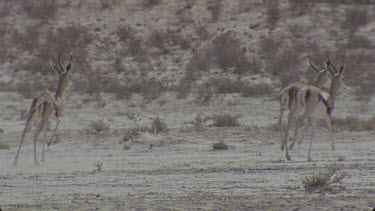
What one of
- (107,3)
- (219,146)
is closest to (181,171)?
(219,146)

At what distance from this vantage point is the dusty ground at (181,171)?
11023 millimetres

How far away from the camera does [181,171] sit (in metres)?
13.8

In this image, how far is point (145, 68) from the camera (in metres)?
29.1

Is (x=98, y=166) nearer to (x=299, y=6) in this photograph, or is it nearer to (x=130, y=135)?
(x=130, y=135)

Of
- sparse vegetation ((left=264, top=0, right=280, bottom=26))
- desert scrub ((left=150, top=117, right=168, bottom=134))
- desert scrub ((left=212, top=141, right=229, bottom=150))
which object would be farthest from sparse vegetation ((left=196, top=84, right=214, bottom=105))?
sparse vegetation ((left=264, top=0, right=280, bottom=26))

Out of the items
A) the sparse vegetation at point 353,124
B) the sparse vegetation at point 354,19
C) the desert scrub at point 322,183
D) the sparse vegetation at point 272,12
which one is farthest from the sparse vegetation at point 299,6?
the desert scrub at point 322,183

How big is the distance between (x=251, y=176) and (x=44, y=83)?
15.8 metres

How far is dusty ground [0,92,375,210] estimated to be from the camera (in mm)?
11023

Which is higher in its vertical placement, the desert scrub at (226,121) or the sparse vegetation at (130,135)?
the desert scrub at (226,121)

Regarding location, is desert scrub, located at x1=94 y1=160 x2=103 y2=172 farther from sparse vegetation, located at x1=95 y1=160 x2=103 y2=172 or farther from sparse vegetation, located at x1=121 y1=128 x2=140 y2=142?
sparse vegetation, located at x1=121 y1=128 x2=140 y2=142

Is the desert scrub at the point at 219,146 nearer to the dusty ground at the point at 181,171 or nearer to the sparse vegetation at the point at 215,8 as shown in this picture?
the dusty ground at the point at 181,171

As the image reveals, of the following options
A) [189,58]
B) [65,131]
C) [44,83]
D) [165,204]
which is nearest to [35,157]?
[65,131]

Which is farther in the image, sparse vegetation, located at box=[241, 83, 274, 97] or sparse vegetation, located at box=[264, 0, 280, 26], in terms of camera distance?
sparse vegetation, located at box=[264, 0, 280, 26]

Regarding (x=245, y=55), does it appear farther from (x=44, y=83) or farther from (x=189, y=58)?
(x=44, y=83)
